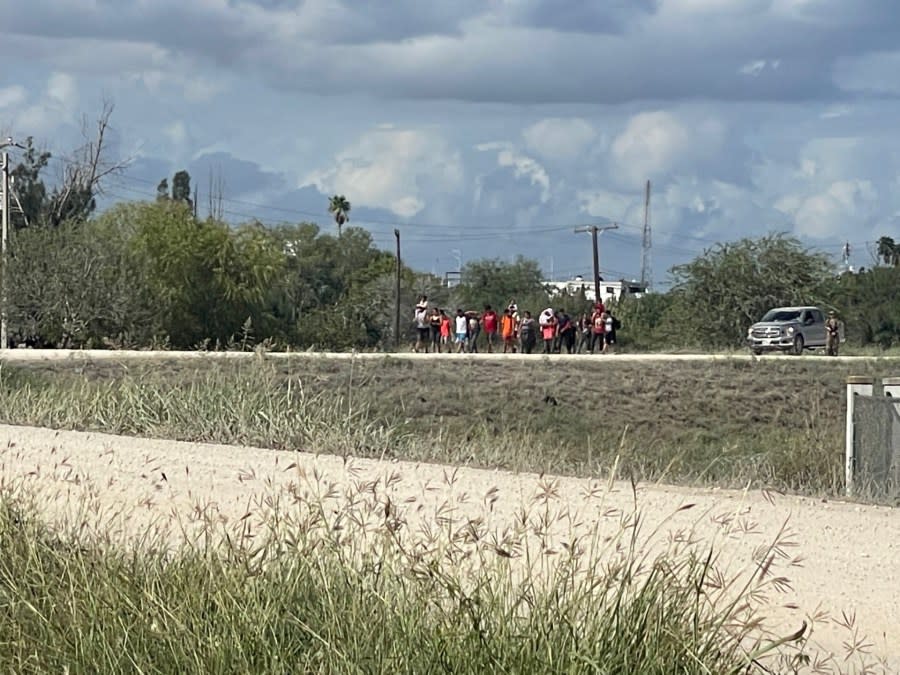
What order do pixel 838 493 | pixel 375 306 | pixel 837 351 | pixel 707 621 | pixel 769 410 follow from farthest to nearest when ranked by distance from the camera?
pixel 375 306
pixel 837 351
pixel 769 410
pixel 838 493
pixel 707 621

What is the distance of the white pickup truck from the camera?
49.6 meters

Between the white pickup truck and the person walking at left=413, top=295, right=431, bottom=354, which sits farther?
the white pickup truck

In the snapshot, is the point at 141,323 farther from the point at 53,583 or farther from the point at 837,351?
the point at 53,583

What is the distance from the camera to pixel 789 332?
163 ft

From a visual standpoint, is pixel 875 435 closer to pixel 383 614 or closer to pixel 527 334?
pixel 383 614

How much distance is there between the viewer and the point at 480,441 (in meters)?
16.3

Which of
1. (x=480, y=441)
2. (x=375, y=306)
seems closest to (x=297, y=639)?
(x=480, y=441)

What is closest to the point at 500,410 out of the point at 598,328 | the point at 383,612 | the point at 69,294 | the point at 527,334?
the point at 527,334

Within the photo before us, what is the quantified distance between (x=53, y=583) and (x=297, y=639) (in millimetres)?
1514

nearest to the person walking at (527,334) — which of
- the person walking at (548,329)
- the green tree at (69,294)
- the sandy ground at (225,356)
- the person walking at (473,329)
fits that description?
the person walking at (548,329)

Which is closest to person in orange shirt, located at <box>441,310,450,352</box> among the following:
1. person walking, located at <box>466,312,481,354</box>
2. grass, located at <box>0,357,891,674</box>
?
person walking, located at <box>466,312,481,354</box>

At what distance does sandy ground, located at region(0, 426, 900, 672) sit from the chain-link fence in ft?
10.5

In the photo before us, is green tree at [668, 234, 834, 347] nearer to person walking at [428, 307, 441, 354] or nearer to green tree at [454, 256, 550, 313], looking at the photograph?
person walking at [428, 307, 441, 354]

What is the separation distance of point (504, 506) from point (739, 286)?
55.2 metres
